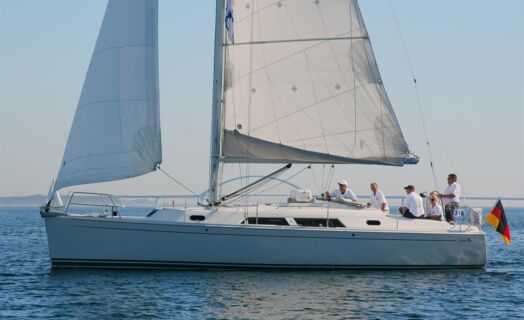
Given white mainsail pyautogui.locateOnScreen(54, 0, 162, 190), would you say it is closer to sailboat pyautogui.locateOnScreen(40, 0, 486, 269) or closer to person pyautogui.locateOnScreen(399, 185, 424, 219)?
sailboat pyautogui.locateOnScreen(40, 0, 486, 269)

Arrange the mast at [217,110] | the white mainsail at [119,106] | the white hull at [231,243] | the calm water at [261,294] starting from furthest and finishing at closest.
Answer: the mast at [217,110] < the white mainsail at [119,106] < the white hull at [231,243] < the calm water at [261,294]

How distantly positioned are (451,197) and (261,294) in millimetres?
8045

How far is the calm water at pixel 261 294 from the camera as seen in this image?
63.6 feet

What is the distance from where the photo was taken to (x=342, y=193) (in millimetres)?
26484

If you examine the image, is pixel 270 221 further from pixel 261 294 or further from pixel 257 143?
pixel 261 294

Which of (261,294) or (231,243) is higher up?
(231,243)

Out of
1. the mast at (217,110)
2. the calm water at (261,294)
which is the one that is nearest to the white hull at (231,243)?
the calm water at (261,294)

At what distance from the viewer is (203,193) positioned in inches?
1018

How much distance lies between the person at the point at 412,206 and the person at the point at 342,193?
1.49 metres

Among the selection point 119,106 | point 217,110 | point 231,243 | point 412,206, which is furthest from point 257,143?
point 412,206

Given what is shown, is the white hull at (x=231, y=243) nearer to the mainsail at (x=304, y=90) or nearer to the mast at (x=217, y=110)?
the mast at (x=217, y=110)

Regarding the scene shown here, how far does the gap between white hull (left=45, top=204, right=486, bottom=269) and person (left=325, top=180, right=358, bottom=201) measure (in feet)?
4.18

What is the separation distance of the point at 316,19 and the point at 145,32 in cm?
498

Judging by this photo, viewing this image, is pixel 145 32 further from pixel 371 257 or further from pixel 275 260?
pixel 371 257
